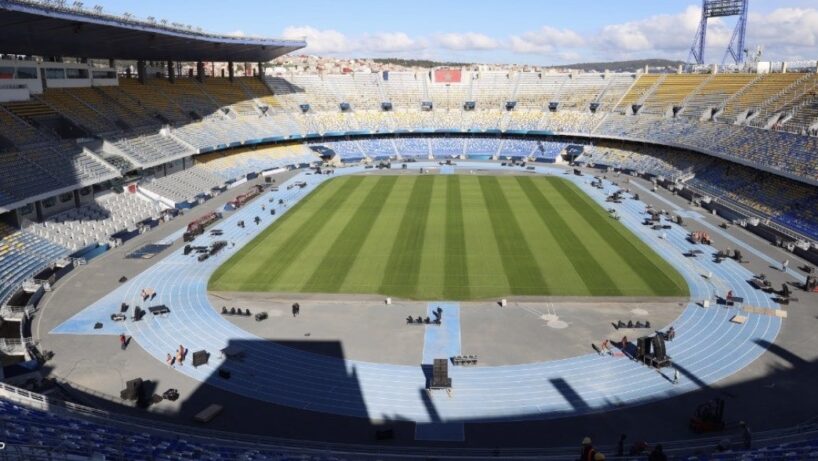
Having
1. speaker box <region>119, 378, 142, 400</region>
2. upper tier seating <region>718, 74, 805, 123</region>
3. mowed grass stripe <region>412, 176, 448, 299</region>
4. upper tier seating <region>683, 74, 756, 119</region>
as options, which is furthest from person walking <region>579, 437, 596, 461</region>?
upper tier seating <region>683, 74, 756, 119</region>

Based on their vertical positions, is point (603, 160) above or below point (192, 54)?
below

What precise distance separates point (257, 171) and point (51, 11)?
34890 mm

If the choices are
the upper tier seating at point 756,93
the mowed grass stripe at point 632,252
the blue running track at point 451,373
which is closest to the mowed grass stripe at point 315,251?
the blue running track at point 451,373

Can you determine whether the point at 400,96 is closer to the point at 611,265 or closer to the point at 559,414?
the point at 611,265

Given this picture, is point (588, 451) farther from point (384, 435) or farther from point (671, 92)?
point (671, 92)

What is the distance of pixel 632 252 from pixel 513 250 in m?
7.51

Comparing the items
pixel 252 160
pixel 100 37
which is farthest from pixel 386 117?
pixel 100 37

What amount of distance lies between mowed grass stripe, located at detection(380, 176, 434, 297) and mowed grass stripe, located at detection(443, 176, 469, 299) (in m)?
1.77

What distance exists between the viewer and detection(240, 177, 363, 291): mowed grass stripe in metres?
33.2

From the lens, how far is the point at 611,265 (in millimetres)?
34906

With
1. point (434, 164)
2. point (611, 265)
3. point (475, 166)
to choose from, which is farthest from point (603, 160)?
point (611, 265)

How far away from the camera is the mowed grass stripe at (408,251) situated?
1257 inches

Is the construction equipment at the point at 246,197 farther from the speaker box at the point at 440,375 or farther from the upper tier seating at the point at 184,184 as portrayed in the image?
the speaker box at the point at 440,375

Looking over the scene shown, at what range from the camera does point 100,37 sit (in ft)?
152
